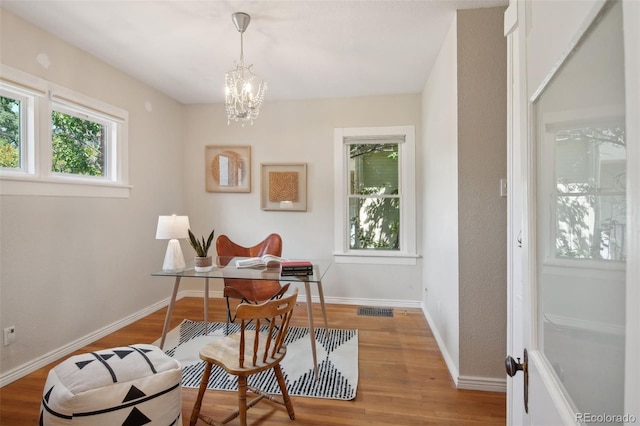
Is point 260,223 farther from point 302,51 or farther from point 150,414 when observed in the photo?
point 150,414

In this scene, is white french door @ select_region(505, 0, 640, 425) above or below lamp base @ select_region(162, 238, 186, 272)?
above

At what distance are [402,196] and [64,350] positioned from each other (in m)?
3.61

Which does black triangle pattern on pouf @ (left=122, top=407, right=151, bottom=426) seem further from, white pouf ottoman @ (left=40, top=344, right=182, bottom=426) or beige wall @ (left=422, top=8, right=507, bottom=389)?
beige wall @ (left=422, top=8, right=507, bottom=389)

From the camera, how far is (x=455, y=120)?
2.13m

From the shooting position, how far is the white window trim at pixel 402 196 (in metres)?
3.73

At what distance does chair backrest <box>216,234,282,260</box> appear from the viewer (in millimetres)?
3431

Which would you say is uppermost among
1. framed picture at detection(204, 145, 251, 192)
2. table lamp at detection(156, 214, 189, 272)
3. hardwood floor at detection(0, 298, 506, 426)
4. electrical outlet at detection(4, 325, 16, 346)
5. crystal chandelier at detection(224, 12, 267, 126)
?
crystal chandelier at detection(224, 12, 267, 126)

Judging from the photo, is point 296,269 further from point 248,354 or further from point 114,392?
point 114,392

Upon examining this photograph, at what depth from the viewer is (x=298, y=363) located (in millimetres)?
2424

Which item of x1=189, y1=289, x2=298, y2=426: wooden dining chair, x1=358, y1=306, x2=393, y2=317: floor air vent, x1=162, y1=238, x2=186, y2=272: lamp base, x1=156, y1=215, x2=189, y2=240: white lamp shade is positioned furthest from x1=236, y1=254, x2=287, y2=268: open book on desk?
x1=358, y1=306, x2=393, y2=317: floor air vent

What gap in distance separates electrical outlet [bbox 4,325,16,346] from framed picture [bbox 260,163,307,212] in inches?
97.0

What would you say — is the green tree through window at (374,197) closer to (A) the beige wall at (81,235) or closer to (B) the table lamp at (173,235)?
(B) the table lamp at (173,235)

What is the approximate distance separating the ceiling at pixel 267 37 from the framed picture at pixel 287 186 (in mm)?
977

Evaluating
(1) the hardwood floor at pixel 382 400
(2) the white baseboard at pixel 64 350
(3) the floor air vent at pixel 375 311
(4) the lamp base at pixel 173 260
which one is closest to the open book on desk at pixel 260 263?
(4) the lamp base at pixel 173 260
